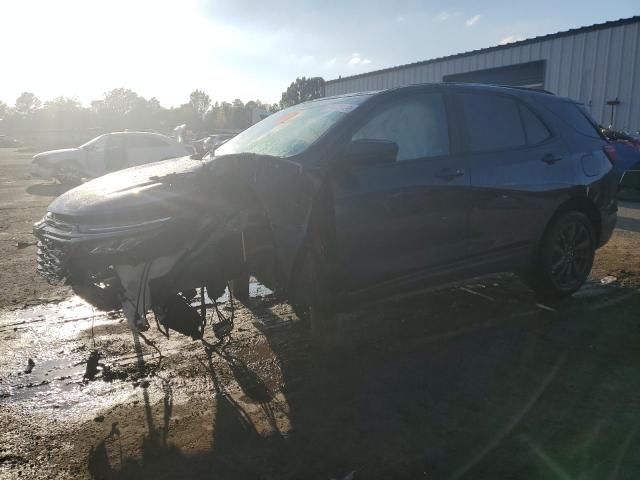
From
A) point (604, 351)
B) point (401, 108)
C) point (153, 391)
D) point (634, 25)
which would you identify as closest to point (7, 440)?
point (153, 391)

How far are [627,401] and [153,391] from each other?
298 cm

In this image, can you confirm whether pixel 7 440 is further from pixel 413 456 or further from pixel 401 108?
pixel 401 108

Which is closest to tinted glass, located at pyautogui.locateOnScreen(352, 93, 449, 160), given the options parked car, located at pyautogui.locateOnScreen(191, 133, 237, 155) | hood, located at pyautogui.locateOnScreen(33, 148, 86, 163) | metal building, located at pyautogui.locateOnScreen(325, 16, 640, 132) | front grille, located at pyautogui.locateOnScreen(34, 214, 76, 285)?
parked car, located at pyautogui.locateOnScreen(191, 133, 237, 155)

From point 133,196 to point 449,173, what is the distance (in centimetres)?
231

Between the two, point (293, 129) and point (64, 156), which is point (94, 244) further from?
point (64, 156)

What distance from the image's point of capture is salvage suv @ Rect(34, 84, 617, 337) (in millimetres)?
3232

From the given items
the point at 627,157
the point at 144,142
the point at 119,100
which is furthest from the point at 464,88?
the point at 119,100

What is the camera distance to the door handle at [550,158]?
14.9ft

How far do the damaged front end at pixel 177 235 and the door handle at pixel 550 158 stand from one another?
241 cm

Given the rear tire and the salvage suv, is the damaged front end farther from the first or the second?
Answer: the rear tire

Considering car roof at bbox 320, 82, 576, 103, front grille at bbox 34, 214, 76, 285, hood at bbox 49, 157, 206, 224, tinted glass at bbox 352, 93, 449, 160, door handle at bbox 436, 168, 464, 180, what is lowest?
front grille at bbox 34, 214, 76, 285

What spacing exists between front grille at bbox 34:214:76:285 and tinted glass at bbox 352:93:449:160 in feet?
6.76

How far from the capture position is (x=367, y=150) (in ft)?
11.2

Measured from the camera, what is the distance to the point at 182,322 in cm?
341
